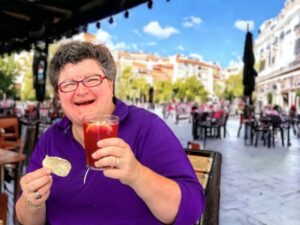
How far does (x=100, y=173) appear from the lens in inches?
45.1

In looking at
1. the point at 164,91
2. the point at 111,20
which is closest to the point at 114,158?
the point at 111,20

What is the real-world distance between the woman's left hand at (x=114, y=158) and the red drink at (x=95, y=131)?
1.4 inches

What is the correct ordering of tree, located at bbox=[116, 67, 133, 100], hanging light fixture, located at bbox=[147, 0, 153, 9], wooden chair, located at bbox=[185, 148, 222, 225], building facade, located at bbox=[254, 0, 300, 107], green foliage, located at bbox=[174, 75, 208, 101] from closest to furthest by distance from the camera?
1. wooden chair, located at bbox=[185, 148, 222, 225]
2. hanging light fixture, located at bbox=[147, 0, 153, 9]
3. building facade, located at bbox=[254, 0, 300, 107]
4. tree, located at bbox=[116, 67, 133, 100]
5. green foliage, located at bbox=[174, 75, 208, 101]

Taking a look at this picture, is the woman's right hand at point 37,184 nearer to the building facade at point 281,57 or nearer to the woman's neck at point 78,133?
the woman's neck at point 78,133

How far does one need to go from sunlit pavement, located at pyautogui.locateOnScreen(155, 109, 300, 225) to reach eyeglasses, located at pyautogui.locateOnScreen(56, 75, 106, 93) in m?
2.41

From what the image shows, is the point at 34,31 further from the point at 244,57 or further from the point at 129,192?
the point at 129,192

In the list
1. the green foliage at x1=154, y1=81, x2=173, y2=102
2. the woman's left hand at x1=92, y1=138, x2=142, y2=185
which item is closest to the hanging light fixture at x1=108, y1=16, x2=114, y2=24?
the woman's left hand at x1=92, y1=138, x2=142, y2=185

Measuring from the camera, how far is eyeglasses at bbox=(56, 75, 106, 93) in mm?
1141

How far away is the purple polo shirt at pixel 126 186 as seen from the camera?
3.46 feet

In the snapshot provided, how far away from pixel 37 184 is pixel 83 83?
0.34 m

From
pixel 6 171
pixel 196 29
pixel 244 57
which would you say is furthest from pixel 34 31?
pixel 196 29

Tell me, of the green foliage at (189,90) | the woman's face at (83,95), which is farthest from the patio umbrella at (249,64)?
the green foliage at (189,90)

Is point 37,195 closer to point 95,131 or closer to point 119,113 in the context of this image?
point 95,131

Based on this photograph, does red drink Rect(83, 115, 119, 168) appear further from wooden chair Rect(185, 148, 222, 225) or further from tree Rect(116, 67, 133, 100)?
tree Rect(116, 67, 133, 100)
